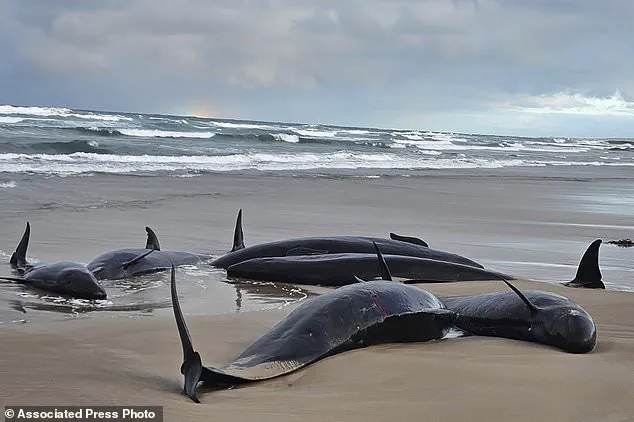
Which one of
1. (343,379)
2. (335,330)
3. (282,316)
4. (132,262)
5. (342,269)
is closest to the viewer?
(343,379)

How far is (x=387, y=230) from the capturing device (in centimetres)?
1080

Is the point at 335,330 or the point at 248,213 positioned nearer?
the point at 335,330

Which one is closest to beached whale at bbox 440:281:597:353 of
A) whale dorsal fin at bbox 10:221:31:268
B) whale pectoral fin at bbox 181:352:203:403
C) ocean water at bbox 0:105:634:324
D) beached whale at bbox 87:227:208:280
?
ocean water at bbox 0:105:634:324

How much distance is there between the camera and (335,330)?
389 cm

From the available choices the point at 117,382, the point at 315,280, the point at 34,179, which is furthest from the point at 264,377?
the point at 34,179

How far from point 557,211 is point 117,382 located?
1230 centimetres

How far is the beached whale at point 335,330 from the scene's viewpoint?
3.41 meters

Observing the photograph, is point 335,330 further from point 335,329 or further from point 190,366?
point 190,366

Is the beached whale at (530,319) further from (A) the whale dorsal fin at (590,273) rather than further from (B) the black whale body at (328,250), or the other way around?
(B) the black whale body at (328,250)

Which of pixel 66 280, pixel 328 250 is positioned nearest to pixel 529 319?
pixel 328 250

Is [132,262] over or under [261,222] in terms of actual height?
over

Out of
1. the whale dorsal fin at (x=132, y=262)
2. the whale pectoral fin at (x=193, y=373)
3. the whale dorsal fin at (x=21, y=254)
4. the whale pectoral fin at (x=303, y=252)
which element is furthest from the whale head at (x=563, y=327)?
the whale dorsal fin at (x=21, y=254)

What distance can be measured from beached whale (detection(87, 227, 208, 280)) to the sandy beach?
0.96 feet

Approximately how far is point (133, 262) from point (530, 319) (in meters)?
3.72
